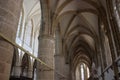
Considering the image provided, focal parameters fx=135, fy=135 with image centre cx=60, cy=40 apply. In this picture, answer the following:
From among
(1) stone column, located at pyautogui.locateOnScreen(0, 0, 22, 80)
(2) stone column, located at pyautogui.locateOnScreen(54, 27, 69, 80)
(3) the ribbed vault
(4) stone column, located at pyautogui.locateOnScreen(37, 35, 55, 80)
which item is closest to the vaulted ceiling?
(3) the ribbed vault

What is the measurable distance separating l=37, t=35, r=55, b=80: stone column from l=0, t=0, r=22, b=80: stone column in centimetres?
533

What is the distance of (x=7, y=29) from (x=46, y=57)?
5.69 m

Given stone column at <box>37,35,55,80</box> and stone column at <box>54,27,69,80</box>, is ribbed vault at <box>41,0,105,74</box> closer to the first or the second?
stone column at <box>54,27,69,80</box>

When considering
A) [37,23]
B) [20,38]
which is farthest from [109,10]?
[37,23]

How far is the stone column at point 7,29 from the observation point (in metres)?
3.23

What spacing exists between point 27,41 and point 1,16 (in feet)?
44.9

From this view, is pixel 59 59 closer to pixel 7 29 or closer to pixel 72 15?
pixel 72 15

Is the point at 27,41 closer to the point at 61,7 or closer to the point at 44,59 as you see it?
the point at 61,7

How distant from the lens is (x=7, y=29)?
3486 mm

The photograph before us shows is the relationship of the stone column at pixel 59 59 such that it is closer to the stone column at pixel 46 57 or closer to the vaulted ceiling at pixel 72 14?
the vaulted ceiling at pixel 72 14

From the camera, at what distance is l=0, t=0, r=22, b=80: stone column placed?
3231mm

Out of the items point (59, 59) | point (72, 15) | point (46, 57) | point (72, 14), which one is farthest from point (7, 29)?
point (72, 15)

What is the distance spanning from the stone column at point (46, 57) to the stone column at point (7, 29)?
533 cm

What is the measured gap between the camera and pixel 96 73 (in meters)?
15.4
